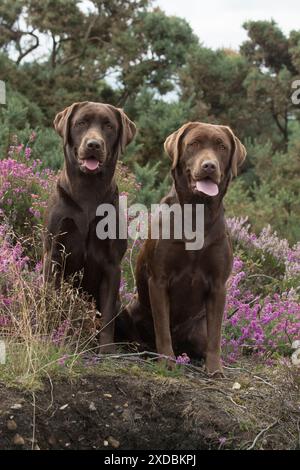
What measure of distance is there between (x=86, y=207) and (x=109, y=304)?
675 millimetres

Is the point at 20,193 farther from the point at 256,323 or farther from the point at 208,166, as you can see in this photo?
the point at 208,166

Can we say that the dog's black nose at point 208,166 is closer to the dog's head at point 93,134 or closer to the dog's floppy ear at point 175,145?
the dog's floppy ear at point 175,145

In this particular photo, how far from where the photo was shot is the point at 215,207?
514 cm

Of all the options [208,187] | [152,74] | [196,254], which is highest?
[152,74]

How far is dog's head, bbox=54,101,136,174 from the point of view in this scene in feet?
17.1

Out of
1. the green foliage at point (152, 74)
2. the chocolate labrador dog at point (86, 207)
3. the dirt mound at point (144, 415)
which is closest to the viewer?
the dirt mound at point (144, 415)

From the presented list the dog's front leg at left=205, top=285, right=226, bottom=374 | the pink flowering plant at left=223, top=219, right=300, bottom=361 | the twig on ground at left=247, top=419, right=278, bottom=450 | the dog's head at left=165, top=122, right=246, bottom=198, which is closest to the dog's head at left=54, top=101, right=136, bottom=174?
the dog's head at left=165, top=122, right=246, bottom=198

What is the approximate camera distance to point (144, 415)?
4379 mm

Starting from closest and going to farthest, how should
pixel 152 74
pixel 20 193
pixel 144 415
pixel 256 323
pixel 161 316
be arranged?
1. pixel 144 415
2. pixel 161 316
3. pixel 256 323
4. pixel 20 193
5. pixel 152 74

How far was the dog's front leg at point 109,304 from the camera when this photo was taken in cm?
542

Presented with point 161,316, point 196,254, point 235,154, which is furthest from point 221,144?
point 161,316

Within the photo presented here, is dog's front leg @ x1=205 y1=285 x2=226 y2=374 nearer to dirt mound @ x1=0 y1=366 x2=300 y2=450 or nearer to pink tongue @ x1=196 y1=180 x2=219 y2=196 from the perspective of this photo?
dirt mound @ x1=0 y1=366 x2=300 y2=450

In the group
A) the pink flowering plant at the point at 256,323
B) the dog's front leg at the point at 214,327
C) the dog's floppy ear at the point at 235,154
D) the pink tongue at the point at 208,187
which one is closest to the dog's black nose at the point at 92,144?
the pink tongue at the point at 208,187

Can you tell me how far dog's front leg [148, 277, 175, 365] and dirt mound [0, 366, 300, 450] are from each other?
315mm
